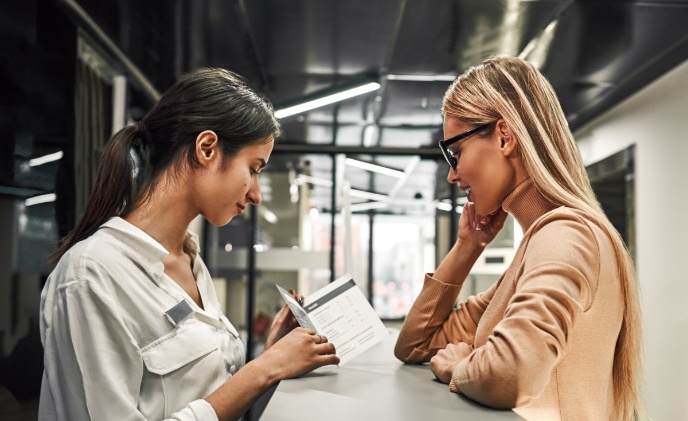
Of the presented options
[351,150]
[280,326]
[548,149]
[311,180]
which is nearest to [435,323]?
[280,326]

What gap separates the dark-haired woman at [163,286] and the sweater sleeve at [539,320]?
450 mm

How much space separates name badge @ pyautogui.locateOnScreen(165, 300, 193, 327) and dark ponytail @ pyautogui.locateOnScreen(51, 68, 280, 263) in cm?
24

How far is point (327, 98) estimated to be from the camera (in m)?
5.07

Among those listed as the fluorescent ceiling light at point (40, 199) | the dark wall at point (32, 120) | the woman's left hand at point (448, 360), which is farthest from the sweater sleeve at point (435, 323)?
the fluorescent ceiling light at point (40, 199)

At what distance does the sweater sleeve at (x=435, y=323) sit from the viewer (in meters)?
1.51

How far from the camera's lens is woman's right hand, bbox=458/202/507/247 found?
1.46 meters

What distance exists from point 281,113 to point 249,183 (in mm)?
4160

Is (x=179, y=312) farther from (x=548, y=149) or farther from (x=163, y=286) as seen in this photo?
(x=548, y=149)

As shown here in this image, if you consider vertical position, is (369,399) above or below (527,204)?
below

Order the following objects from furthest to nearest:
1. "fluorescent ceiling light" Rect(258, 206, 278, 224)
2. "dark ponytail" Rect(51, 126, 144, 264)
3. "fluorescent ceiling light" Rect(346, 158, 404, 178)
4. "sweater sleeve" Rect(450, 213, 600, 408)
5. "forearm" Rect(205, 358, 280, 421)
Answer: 1. "fluorescent ceiling light" Rect(258, 206, 278, 224)
2. "fluorescent ceiling light" Rect(346, 158, 404, 178)
3. "dark ponytail" Rect(51, 126, 144, 264)
4. "forearm" Rect(205, 358, 280, 421)
5. "sweater sleeve" Rect(450, 213, 600, 408)

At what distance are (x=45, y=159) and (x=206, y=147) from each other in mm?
1852

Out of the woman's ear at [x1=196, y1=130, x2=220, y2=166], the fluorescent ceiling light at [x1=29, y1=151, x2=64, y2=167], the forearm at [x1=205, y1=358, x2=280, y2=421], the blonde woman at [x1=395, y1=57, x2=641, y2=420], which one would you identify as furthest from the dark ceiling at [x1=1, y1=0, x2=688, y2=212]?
the forearm at [x1=205, y1=358, x2=280, y2=421]

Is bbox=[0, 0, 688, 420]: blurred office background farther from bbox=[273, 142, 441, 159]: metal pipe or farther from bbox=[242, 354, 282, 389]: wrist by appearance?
bbox=[242, 354, 282, 389]: wrist

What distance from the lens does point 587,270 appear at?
91 centimetres
